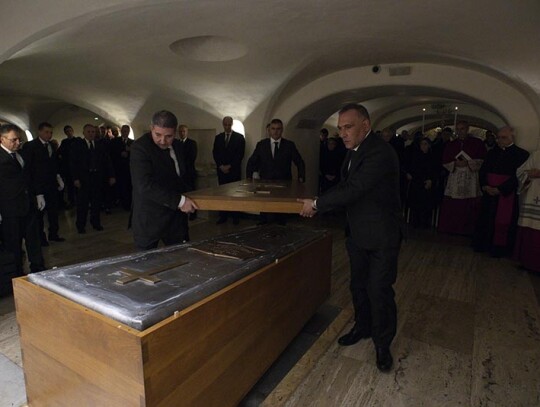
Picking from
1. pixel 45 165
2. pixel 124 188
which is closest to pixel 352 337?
pixel 45 165

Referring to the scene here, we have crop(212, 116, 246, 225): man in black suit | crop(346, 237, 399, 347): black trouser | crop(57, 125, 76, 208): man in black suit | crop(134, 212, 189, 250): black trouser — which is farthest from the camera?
crop(57, 125, 76, 208): man in black suit

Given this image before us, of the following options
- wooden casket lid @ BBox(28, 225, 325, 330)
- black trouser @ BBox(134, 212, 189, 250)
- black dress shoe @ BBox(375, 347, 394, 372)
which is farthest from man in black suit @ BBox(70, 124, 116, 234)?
black dress shoe @ BBox(375, 347, 394, 372)

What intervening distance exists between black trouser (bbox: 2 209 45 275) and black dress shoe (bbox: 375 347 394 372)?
3178 mm

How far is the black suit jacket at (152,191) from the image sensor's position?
7.35ft

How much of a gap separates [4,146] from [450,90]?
5.51 m

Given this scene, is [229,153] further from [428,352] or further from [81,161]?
[428,352]

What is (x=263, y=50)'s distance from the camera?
4.47 meters

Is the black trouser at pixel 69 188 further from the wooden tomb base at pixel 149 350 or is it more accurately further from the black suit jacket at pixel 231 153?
the wooden tomb base at pixel 149 350

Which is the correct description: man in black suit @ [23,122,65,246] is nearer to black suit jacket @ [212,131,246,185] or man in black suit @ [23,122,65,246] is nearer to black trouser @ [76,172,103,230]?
black trouser @ [76,172,103,230]

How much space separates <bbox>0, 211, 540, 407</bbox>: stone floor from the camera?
194 centimetres

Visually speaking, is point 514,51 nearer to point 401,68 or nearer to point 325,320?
point 401,68

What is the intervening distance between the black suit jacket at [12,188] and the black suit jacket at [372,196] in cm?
274

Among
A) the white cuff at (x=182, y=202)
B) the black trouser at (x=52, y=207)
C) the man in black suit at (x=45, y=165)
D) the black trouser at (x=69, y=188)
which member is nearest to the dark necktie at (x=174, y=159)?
the white cuff at (x=182, y=202)

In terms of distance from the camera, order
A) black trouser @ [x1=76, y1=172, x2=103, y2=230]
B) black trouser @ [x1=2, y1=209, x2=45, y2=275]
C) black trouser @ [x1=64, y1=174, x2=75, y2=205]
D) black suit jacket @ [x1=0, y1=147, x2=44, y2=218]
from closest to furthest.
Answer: black suit jacket @ [x1=0, y1=147, x2=44, y2=218], black trouser @ [x1=2, y1=209, x2=45, y2=275], black trouser @ [x1=76, y1=172, x2=103, y2=230], black trouser @ [x1=64, y1=174, x2=75, y2=205]
